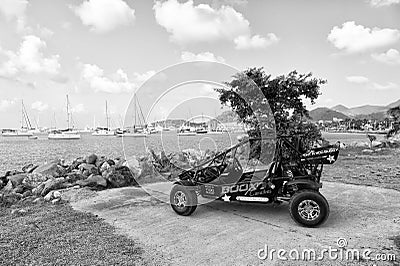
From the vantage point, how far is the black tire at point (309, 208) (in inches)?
212

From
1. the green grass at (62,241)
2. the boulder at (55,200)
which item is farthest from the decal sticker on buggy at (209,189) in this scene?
the boulder at (55,200)

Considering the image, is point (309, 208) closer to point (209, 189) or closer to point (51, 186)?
point (209, 189)

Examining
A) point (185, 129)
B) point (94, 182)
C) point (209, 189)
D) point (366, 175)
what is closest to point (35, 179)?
point (94, 182)

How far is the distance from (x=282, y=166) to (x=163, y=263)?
307 centimetres

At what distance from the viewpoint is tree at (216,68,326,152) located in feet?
43.3

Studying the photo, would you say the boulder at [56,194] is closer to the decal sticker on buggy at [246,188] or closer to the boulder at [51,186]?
the boulder at [51,186]

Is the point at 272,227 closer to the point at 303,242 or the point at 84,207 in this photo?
the point at 303,242

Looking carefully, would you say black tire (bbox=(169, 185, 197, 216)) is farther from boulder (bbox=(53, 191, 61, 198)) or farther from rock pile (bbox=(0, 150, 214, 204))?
boulder (bbox=(53, 191, 61, 198))

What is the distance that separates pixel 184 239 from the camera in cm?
503

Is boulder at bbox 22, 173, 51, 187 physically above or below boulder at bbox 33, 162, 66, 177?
below

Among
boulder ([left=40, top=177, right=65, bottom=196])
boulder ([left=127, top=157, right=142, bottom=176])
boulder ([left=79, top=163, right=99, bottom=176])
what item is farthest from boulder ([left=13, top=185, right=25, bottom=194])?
boulder ([left=127, top=157, right=142, bottom=176])

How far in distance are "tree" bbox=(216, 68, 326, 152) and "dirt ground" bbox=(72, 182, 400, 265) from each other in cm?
591

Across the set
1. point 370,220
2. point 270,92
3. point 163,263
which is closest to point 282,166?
point 370,220

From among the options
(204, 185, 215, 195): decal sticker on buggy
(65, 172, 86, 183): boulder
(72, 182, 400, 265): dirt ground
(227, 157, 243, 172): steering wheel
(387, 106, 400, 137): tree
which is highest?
(387, 106, 400, 137): tree
